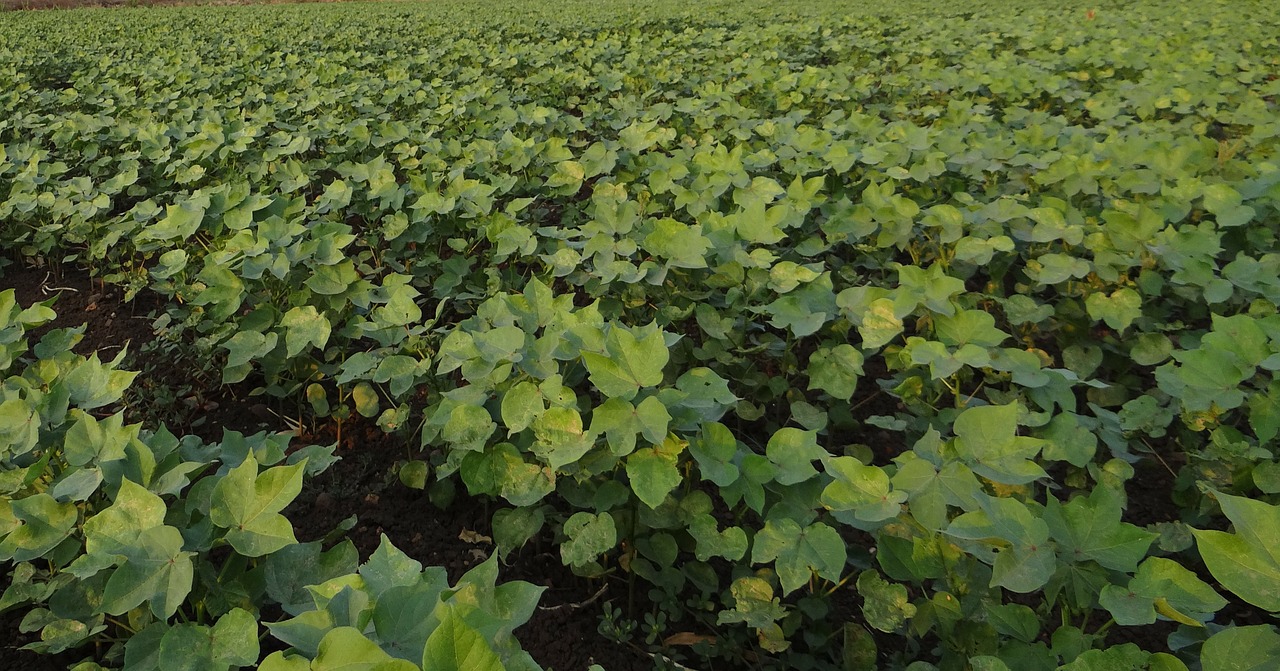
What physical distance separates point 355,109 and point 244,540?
15.2 feet

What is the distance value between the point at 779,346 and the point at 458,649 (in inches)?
63.4

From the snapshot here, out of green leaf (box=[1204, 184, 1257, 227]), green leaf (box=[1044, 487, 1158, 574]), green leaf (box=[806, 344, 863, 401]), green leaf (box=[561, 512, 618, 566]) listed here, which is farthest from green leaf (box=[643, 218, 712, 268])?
green leaf (box=[1204, 184, 1257, 227])

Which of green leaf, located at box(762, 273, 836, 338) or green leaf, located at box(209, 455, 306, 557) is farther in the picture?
green leaf, located at box(762, 273, 836, 338)

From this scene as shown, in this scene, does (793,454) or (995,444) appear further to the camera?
(793,454)

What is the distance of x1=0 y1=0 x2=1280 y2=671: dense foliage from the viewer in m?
1.24

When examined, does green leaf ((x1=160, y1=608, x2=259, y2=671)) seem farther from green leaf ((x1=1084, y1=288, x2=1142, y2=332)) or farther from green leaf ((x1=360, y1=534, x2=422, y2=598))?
→ green leaf ((x1=1084, y1=288, x2=1142, y2=332))

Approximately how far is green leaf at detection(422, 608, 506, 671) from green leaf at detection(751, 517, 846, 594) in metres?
0.71

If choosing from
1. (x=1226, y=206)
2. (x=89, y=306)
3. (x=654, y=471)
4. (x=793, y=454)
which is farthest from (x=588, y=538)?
(x=89, y=306)

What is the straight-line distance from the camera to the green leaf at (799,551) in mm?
1278

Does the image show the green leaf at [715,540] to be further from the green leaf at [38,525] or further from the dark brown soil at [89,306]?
the dark brown soil at [89,306]

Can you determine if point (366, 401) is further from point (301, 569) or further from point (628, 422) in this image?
point (628, 422)

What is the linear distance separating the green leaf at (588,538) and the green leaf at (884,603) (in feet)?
1.57

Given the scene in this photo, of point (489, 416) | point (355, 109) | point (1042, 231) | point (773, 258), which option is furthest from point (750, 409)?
point (355, 109)

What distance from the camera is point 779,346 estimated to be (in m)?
2.17
